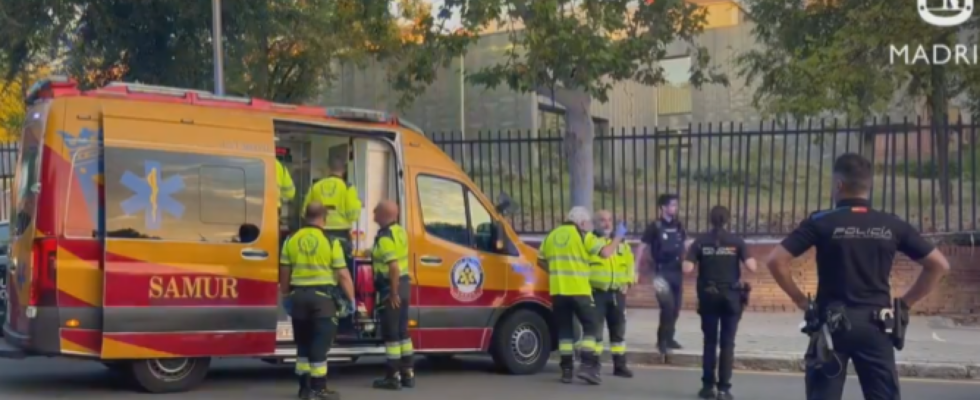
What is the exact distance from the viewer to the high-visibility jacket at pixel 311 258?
30.3ft

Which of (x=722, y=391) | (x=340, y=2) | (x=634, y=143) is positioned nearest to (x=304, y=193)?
(x=722, y=391)

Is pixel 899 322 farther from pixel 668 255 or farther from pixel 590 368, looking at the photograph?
pixel 668 255

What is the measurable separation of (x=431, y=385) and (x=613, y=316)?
186 cm

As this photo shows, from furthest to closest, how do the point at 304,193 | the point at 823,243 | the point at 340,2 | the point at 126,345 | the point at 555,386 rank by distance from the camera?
the point at 340,2 → the point at 304,193 → the point at 555,386 → the point at 126,345 → the point at 823,243

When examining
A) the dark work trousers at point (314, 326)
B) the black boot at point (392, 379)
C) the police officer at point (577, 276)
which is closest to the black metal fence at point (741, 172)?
the police officer at point (577, 276)

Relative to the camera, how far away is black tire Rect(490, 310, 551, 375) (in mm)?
11031

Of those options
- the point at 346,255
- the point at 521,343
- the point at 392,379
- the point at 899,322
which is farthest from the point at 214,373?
the point at 899,322

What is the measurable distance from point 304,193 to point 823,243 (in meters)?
6.58

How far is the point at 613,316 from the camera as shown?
1091 centimetres

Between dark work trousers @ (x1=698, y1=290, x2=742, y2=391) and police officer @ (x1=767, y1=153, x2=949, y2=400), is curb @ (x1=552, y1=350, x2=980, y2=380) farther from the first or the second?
police officer @ (x1=767, y1=153, x2=949, y2=400)

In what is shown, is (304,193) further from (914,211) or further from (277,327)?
(914,211)

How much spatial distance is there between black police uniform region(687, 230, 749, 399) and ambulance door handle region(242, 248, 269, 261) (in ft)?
12.0

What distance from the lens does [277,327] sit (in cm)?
988

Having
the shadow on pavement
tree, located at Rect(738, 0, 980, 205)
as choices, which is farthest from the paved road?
tree, located at Rect(738, 0, 980, 205)
